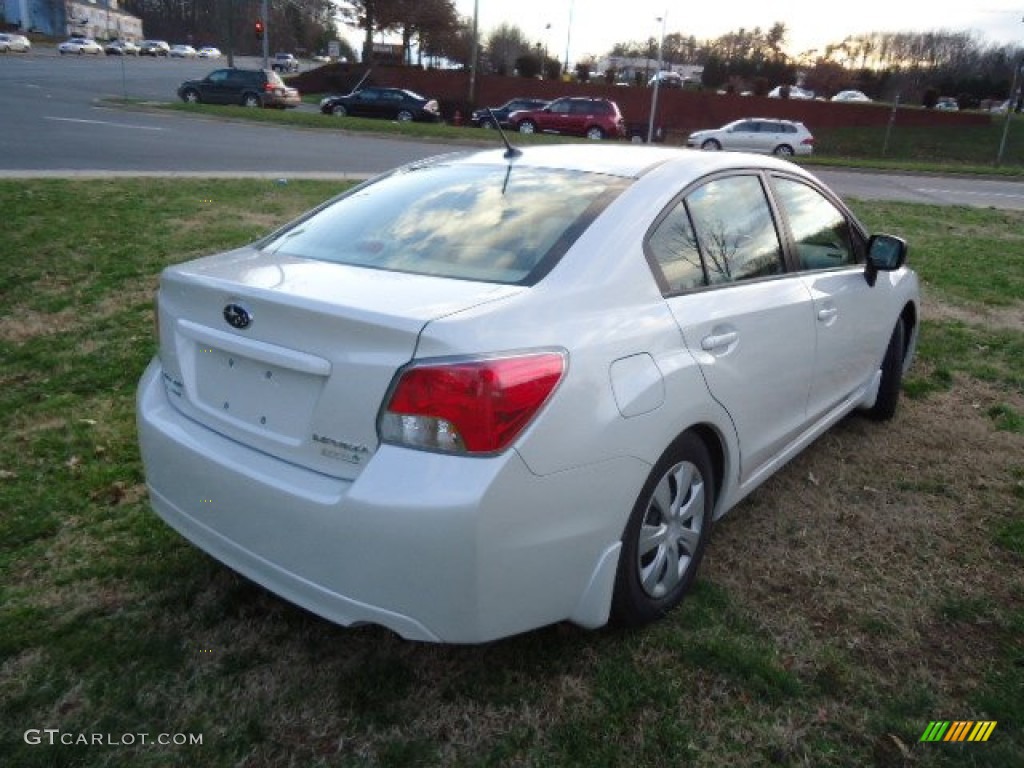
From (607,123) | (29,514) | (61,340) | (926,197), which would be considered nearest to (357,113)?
(607,123)

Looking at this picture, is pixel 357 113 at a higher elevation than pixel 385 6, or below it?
below

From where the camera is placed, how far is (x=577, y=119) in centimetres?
3316

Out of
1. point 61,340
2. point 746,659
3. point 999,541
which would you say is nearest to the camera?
point 746,659

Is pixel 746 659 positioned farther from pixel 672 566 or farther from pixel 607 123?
pixel 607 123

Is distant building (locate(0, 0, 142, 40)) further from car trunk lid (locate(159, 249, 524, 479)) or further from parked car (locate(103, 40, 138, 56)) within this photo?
car trunk lid (locate(159, 249, 524, 479))

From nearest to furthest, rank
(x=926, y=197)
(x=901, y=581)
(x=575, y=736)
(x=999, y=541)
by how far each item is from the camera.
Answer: (x=575, y=736) < (x=901, y=581) < (x=999, y=541) < (x=926, y=197)

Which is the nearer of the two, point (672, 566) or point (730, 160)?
point (672, 566)

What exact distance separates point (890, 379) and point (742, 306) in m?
2.16

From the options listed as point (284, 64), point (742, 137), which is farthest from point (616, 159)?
point (284, 64)

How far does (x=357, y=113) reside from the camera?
35.4m

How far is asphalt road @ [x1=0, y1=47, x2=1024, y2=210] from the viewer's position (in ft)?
44.1

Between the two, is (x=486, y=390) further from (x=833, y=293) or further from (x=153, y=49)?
(x=153, y=49)

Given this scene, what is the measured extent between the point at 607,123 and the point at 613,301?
3214 cm

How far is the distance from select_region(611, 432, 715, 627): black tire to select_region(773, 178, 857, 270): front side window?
1293mm
